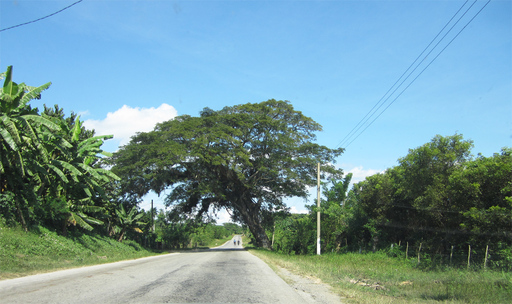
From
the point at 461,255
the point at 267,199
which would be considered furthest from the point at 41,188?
the point at 461,255

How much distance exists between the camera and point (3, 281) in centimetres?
932

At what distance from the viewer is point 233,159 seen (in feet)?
101

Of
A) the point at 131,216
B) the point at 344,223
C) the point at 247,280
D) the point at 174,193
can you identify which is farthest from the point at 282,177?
the point at 247,280

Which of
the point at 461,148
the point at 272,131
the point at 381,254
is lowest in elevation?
the point at 381,254

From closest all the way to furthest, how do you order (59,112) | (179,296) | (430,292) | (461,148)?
1. (179,296)
2. (430,292)
3. (461,148)
4. (59,112)

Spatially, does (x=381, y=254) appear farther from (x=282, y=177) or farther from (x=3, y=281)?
(x=3, y=281)

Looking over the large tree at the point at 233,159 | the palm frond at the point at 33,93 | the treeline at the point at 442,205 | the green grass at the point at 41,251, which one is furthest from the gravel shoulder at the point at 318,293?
the large tree at the point at 233,159

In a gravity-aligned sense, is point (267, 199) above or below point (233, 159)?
below

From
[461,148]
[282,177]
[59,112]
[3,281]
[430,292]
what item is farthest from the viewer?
[282,177]

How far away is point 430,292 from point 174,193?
2731cm

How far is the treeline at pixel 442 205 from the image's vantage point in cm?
1691

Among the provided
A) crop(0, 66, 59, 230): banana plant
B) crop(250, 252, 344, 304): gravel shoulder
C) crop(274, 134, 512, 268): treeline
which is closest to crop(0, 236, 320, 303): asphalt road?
crop(250, 252, 344, 304): gravel shoulder

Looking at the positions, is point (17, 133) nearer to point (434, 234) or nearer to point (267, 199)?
point (434, 234)

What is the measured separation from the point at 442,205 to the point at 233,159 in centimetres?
1668
